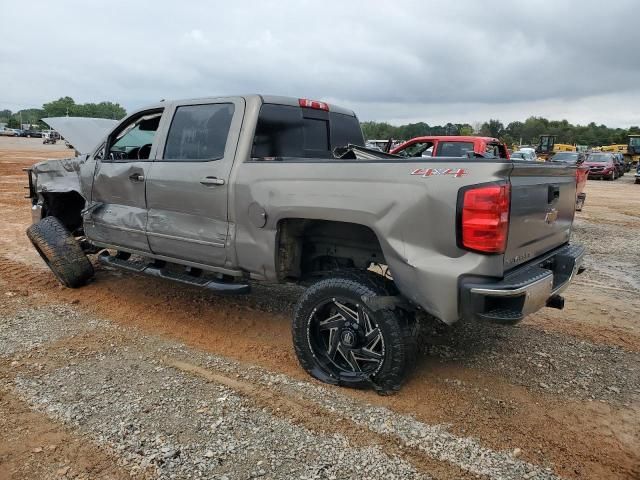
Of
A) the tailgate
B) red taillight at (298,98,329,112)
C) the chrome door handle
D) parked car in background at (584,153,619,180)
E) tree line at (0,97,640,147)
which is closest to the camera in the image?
the tailgate

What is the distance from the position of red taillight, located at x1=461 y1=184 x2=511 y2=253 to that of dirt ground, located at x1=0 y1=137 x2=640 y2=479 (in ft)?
3.82

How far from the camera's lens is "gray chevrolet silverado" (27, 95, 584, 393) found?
9.50 feet

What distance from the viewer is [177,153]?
4418 mm

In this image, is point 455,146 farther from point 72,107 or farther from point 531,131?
point 72,107

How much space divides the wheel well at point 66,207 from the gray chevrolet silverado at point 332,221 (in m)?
0.87

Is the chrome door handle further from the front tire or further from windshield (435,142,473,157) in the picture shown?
windshield (435,142,473,157)

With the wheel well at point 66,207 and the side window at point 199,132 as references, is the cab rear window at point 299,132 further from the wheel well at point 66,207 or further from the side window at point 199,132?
the wheel well at point 66,207

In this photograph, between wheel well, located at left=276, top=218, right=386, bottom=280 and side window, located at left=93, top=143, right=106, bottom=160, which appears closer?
wheel well, located at left=276, top=218, right=386, bottom=280

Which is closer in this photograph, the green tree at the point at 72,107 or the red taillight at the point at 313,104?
the red taillight at the point at 313,104

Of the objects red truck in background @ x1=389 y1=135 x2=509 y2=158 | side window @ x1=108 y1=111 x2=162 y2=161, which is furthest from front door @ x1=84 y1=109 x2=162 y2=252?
red truck in background @ x1=389 y1=135 x2=509 y2=158

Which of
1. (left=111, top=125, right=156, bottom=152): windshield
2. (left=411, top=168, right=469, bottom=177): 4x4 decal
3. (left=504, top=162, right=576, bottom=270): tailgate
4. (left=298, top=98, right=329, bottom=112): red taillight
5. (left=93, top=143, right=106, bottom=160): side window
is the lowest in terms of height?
(left=504, top=162, right=576, bottom=270): tailgate

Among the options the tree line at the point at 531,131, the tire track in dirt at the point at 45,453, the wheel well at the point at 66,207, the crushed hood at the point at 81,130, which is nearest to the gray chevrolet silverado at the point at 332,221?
the crushed hood at the point at 81,130

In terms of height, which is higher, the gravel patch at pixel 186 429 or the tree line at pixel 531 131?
the tree line at pixel 531 131

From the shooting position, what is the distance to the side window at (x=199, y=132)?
162 inches
